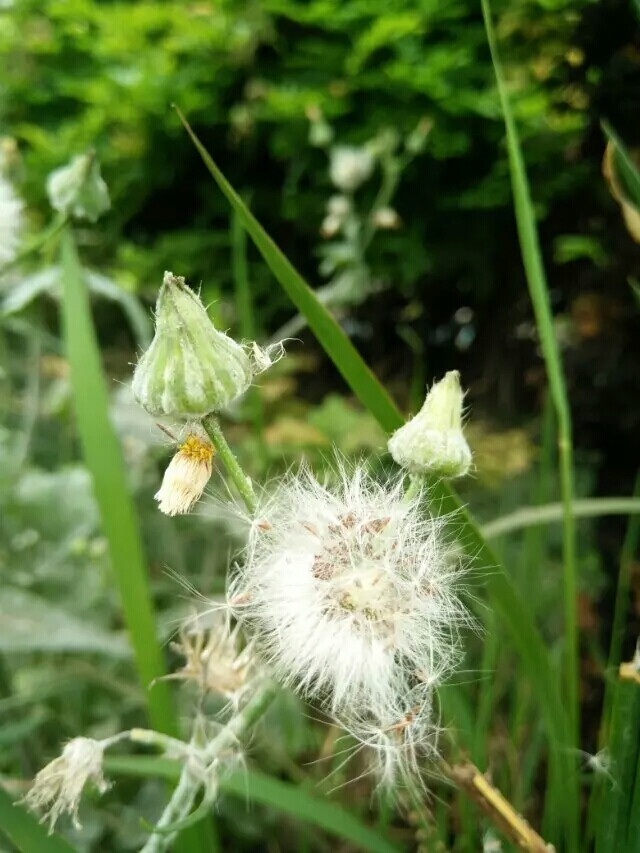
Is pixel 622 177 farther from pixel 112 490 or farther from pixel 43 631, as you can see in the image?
pixel 43 631

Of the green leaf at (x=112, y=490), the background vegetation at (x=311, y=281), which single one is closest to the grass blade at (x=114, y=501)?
the green leaf at (x=112, y=490)

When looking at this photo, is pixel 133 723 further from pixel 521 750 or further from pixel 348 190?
pixel 348 190

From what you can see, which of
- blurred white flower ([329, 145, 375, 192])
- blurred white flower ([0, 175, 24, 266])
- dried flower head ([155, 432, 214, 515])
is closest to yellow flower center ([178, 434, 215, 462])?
dried flower head ([155, 432, 214, 515])

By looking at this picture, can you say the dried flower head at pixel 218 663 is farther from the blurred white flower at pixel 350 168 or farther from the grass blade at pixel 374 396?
the blurred white flower at pixel 350 168

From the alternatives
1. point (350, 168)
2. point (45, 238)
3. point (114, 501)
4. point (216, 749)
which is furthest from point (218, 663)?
point (350, 168)

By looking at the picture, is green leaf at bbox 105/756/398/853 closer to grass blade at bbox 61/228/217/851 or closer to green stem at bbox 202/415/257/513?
grass blade at bbox 61/228/217/851

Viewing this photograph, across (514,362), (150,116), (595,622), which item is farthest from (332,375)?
(595,622)
